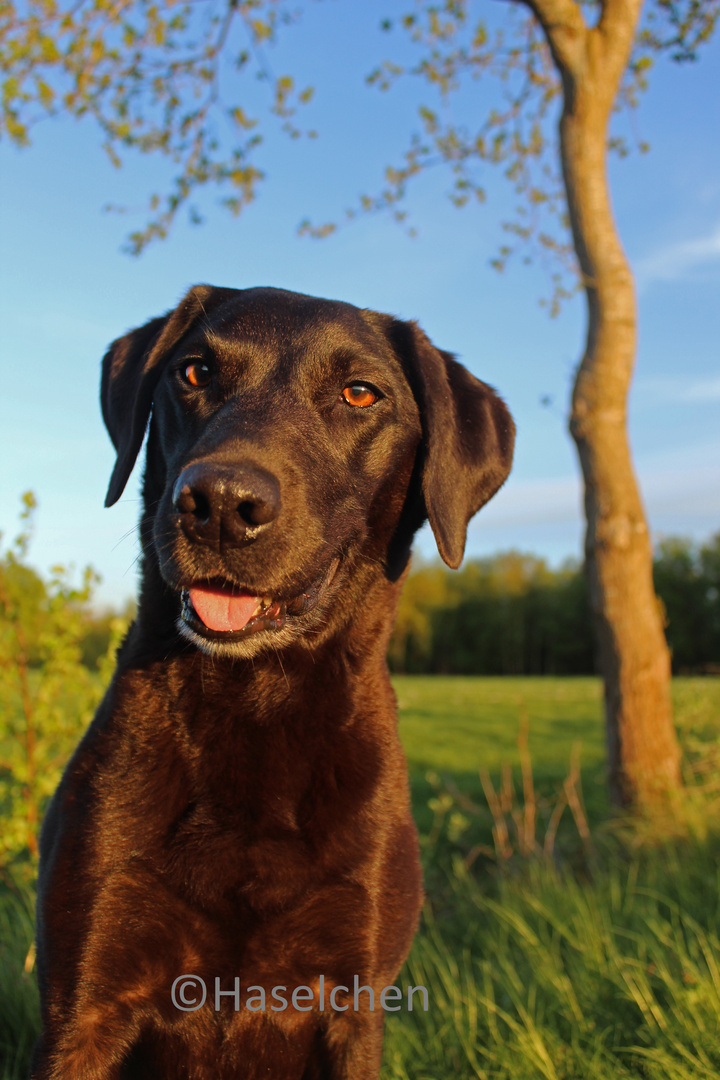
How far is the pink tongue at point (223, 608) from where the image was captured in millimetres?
2271

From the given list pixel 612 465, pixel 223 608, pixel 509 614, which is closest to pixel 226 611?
pixel 223 608

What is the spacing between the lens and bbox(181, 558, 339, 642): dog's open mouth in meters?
2.27

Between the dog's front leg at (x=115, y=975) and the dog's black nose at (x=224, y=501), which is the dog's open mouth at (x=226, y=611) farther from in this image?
the dog's front leg at (x=115, y=975)

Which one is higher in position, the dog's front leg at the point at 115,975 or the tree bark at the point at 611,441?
the tree bark at the point at 611,441

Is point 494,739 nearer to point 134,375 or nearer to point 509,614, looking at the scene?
point 134,375

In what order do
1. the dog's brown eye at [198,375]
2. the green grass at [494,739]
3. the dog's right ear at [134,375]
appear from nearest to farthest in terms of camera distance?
1. the dog's brown eye at [198,375]
2. the dog's right ear at [134,375]
3. the green grass at [494,739]

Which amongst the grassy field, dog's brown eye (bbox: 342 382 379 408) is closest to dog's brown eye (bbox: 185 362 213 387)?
dog's brown eye (bbox: 342 382 379 408)

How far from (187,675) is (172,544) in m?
0.47

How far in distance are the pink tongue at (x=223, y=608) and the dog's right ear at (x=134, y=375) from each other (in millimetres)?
752

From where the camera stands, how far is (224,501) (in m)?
2.03

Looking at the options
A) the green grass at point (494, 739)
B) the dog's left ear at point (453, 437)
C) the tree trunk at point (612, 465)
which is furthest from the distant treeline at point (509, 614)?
the dog's left ear at point (453, 437)

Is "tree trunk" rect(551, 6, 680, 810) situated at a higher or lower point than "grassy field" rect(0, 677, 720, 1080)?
higher

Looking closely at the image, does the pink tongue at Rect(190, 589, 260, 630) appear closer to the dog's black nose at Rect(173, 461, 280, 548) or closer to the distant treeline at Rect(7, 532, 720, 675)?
the dog's black nose at Rect(173, 461, 280, 548)

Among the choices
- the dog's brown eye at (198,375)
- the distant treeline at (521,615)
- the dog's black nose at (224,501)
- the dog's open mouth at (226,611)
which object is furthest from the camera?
the distant treeline at (521,615)
